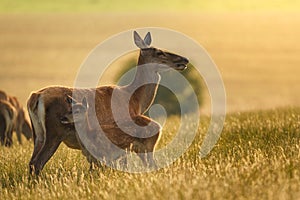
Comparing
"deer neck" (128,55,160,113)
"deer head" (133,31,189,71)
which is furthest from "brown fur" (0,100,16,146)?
"deer head" (133,31,189,71)

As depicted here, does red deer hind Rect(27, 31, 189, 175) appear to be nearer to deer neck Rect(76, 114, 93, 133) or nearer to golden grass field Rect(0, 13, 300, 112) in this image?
deer neck Rect(76, 114, 93, 133)

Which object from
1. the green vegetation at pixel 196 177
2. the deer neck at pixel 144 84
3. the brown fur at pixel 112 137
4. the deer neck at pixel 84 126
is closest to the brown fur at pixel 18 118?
the green vegetation at pixel 196 177

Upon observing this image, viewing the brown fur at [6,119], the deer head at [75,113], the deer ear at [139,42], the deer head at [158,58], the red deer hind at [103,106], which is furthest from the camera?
the brown fur at [6,119]

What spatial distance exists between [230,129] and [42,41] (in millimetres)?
79008

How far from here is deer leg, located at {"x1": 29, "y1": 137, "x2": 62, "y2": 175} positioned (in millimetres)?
10688

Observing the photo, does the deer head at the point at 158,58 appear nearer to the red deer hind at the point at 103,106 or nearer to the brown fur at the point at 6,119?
the red deer hind at the point at 103,106

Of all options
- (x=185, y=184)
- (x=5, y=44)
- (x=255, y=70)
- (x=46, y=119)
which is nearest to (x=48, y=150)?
(x=46, y=119)

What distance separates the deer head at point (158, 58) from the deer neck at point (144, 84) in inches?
2.9

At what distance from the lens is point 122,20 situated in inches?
4355

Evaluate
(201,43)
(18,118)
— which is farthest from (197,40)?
(18,118)

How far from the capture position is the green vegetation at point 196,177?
24.4ft

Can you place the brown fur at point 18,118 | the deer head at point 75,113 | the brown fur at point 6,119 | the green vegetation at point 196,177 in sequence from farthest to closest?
the brown fur at point 18,118 → the brown fur at point 6,119 → the deer head at point 75,113 → the green vegetation at point 196,177

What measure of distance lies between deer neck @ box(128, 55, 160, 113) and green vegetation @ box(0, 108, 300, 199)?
1.09m

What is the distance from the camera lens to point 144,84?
12.5 m
